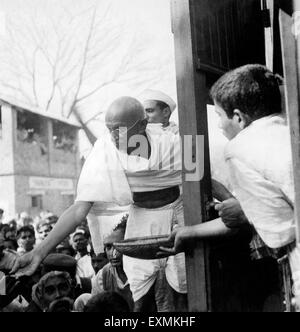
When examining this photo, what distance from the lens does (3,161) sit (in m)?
2.50

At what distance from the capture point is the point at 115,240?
2338mm

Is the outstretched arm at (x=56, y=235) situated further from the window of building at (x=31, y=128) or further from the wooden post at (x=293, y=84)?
the wooden post at (x=293, y=84)

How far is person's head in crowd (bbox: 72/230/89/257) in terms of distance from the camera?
245 centimetres

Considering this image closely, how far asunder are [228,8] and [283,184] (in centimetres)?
91

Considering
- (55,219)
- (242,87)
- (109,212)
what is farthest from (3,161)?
(242,87)

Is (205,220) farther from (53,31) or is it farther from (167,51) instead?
(53,31)

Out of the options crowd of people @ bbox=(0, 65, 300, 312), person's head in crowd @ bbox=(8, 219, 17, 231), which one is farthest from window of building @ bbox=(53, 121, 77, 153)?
person's head in crowd @ bbox=(8, 219, 17, 231)

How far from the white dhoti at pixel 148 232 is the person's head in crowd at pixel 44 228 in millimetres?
363

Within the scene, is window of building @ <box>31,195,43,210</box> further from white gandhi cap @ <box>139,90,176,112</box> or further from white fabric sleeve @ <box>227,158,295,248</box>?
white fabric sleeve @ <box>227,158,295,248</box>

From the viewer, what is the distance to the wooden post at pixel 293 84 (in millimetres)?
1881

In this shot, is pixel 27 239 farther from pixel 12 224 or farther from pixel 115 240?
pixel 115 240

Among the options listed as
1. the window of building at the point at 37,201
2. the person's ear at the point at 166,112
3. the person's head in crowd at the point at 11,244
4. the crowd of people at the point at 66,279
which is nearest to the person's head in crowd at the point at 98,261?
the crowd of people at the point at 66,279

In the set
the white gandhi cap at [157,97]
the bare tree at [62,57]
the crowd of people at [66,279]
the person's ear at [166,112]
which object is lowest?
the crowd of people at [66,279]

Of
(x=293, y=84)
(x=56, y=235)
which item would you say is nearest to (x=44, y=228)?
(x=56, y=235)
